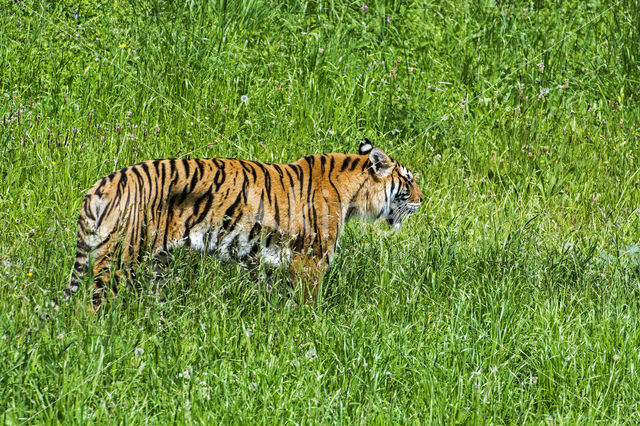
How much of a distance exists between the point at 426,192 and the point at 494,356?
264 cm

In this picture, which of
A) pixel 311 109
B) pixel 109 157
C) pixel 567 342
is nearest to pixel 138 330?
pixel 567 342

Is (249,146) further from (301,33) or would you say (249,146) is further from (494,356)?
(494,356)

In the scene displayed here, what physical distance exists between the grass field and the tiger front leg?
91 millimetres

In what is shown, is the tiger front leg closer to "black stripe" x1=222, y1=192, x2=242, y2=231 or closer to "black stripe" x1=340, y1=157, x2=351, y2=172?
"black stripe" x1=222, y1=192, x2=242, y2=231

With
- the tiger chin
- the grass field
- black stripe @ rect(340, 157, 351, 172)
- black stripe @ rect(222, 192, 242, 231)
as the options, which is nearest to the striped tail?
the tiger chin

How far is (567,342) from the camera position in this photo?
4094mm

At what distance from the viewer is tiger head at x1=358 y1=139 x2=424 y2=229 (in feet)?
17.0

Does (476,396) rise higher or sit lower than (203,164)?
lower

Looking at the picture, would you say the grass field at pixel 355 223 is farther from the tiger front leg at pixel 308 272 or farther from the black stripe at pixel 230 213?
the black stripe at pixel 230 213

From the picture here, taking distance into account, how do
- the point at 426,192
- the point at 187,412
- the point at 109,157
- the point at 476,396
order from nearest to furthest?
the point at 187,412 < the point at 476,396 < the point at 109,157 < the point at 426,192

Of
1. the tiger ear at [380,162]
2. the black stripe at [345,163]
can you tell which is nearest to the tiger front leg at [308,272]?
the black stripe at [345,163]

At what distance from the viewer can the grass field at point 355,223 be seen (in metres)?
3.56

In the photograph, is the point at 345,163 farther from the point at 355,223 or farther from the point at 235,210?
the point at 235,210

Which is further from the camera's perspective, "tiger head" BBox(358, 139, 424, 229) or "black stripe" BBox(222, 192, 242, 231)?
"tiger head" BBox(358, 139, 424, 229)
